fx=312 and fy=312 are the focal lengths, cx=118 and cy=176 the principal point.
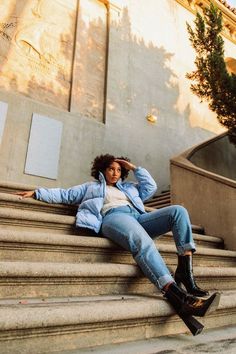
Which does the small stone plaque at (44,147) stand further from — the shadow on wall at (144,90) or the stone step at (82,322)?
the stone step at (82,322)

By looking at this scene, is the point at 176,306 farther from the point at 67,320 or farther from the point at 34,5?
the point at 34,5

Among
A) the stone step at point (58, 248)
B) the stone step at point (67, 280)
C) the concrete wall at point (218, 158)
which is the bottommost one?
the stone step at point (67, 280)

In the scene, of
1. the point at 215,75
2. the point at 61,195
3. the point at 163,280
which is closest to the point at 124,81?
the point at 215,75

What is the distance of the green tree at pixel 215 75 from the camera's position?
4.84 meters

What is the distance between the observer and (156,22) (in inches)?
335

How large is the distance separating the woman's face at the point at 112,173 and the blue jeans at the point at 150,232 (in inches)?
13.9

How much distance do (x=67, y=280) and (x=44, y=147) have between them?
4.34 m

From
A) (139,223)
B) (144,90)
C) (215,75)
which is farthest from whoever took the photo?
(144,90)

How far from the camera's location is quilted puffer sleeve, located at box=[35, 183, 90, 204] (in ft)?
8.67

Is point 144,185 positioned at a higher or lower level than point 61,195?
higher

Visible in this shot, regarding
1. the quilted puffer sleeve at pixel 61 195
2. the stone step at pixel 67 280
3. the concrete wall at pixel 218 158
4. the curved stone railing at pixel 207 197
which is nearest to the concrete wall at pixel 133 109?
the concrete wall at pixel 218 158

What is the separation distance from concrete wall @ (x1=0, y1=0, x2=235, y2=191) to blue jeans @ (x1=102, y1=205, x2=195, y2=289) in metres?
3.56

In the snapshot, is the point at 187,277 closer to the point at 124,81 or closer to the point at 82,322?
the point at 82,322

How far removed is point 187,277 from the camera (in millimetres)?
1957
